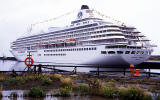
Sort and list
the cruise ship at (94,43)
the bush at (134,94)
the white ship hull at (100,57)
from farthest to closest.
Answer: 1. the cruise ship at (94,43)
2. the white ship hull at (100,57)
3. the bush at (134,94)

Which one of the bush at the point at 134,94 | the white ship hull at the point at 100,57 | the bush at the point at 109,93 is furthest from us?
the white ship hull at the point at 100,57

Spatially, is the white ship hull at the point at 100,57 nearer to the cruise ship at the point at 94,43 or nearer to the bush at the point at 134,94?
the cruise ship at the point at 94,43

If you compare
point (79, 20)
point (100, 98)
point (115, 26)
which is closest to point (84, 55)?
point (115, 26)

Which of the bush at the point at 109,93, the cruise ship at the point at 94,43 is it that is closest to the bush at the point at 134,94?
the bush at the point at 109,93

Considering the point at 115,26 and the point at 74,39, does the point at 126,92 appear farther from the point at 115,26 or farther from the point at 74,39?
the point at 74,39

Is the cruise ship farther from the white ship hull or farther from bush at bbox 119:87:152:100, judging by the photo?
bush at bbox 119:87:152:100

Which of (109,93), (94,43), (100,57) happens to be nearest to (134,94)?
(109,93)

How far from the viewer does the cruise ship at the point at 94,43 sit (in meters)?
42.7

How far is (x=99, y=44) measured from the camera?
4453cm

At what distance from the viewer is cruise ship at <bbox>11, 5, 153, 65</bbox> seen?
140ft

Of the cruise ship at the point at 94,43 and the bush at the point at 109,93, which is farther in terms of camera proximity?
the cruise ship at the point at 94,43

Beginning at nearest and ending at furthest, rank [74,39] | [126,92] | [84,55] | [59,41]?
[126,92] < [84,55] < [74,39] < [59,41]

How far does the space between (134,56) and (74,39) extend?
17495mm

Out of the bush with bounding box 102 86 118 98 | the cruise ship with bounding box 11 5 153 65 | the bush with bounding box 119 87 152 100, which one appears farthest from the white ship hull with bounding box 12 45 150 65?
the bush with bounding box 119 87 152 100
